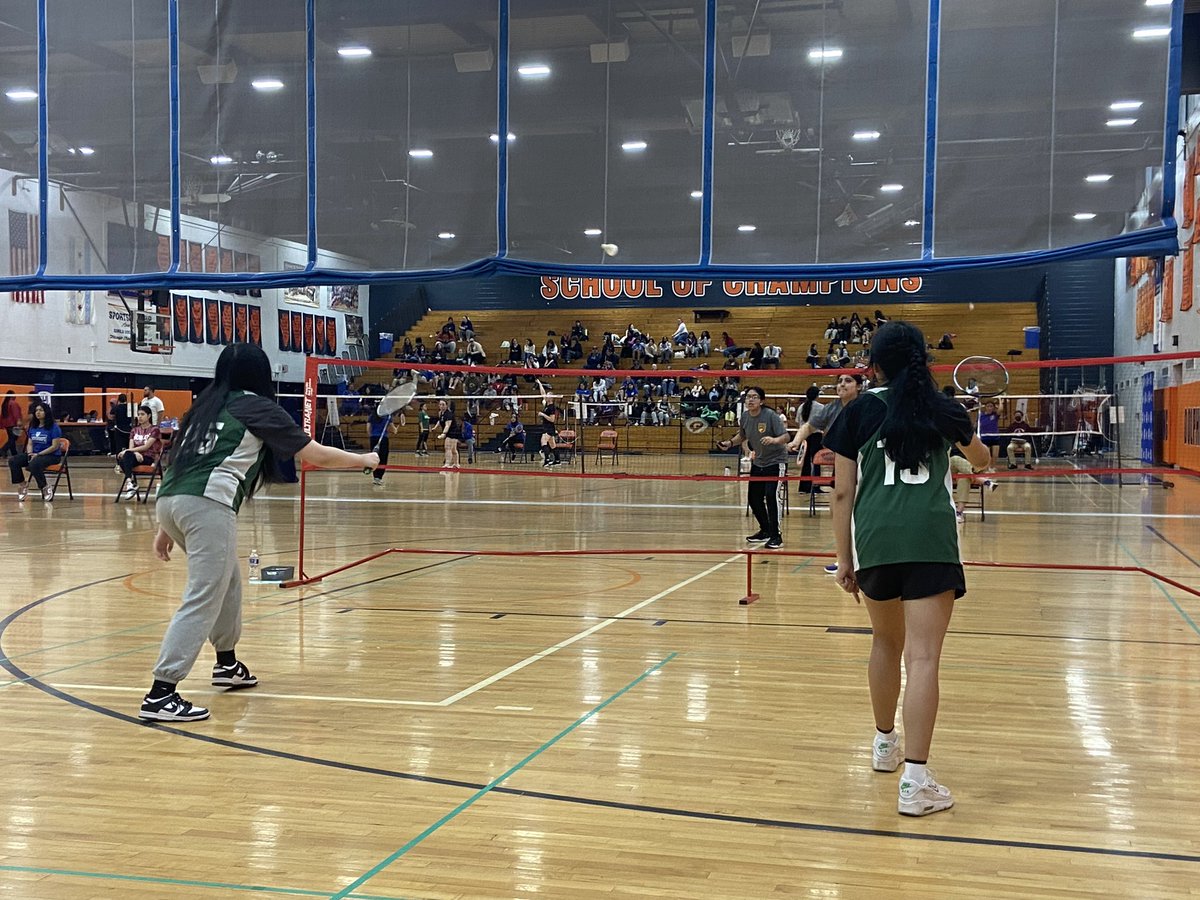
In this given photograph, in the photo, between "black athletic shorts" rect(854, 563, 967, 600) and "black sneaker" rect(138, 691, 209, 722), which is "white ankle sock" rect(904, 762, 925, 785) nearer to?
"black athletic shorts" rect(854, 563, 967, 600)

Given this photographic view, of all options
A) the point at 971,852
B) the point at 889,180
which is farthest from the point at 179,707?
the point at 889,180

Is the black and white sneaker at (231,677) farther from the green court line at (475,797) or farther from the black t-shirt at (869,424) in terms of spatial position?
the black t-shirt at (869,424)

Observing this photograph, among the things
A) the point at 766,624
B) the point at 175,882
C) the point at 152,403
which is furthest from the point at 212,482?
the point at 152,403

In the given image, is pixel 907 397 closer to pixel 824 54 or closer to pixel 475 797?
pixel 475 797

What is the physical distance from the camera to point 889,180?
9.02 meters

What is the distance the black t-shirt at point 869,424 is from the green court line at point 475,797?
1.88m

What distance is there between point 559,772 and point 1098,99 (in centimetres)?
686

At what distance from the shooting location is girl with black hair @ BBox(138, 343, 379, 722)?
5398 millimetres

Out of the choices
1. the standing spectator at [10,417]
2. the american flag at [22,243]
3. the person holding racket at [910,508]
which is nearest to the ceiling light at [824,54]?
the person holding racket at [910,508]

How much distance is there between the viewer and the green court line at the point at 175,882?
338cm

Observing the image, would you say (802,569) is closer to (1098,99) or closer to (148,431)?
(1098,99)

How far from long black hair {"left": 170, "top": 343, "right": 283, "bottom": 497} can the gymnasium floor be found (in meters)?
1.28

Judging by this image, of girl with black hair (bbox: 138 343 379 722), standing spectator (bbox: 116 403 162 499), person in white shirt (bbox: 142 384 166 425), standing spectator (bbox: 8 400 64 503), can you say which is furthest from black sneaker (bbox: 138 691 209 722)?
person in white shirt (bbox: 142 384 166 425)

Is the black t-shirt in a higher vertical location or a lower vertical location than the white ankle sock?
higher
